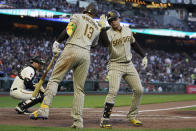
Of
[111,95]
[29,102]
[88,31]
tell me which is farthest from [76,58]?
[29,102]

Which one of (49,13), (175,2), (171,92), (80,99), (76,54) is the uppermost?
(175,2)

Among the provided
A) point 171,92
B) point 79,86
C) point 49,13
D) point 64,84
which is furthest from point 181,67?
point 79,86

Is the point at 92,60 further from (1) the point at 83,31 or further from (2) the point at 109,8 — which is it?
(1) the point at 83,31

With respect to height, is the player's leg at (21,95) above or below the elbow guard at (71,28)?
below

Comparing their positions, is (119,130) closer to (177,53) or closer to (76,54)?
(76,54)

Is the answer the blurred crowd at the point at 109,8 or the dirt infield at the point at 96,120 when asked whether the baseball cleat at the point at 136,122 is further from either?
the blurred crowd at the point at 109,8

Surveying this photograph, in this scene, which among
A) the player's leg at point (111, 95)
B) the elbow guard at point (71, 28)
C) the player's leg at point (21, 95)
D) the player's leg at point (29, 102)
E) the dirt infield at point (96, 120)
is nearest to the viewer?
the elbow guard at point (71, 28)

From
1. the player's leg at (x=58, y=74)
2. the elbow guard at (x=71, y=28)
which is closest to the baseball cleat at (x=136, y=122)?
the player's leg at (x=58, y=74)
